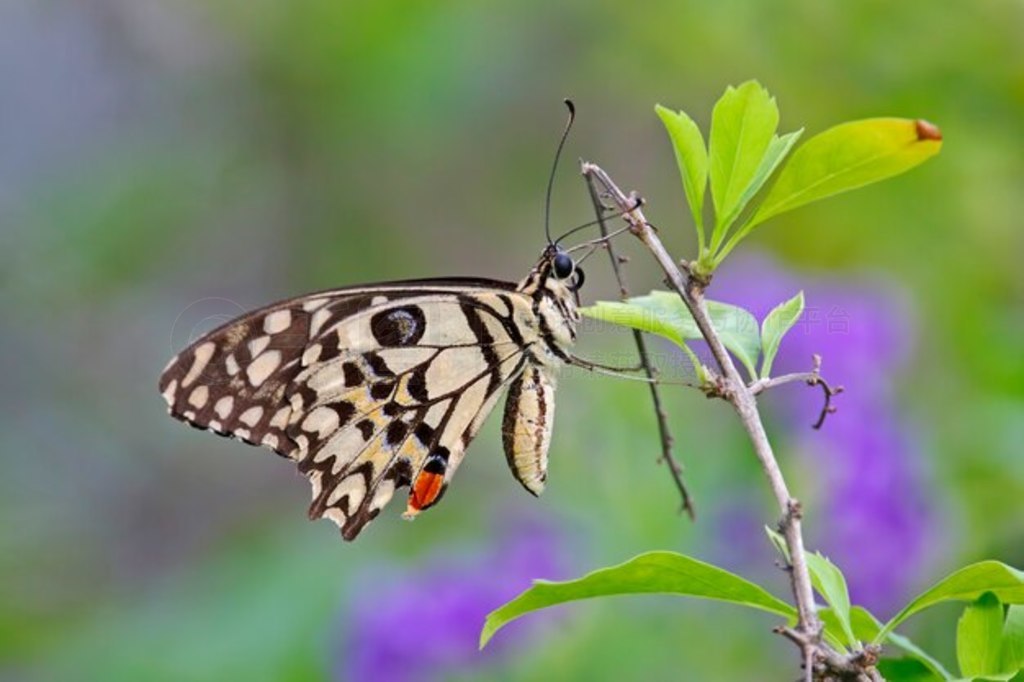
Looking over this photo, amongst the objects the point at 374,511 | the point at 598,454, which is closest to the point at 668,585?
the point at 374,511

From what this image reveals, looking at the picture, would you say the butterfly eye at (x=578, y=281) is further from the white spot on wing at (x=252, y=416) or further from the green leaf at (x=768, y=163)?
the green leaf at (x=768, y=163)

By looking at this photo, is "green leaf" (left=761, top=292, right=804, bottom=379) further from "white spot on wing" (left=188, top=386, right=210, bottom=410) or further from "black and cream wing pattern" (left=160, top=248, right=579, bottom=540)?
"white spot on wing" (left=188, top=386, right=210, bottom=410)

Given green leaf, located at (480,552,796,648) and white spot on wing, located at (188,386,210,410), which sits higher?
white spot on wing, located at (188,386,210,410)

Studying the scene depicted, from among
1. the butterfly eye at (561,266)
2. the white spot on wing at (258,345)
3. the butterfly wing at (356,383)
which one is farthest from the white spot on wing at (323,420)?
the butterfly eye at (561,266)

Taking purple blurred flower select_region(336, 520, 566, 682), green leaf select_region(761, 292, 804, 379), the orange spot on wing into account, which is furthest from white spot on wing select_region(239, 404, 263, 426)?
green leaf select_region(761, 292, 804, 379)

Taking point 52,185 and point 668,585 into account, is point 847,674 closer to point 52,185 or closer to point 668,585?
point 668,585

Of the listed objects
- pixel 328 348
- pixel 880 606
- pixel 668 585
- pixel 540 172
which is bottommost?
pixel 880 606
